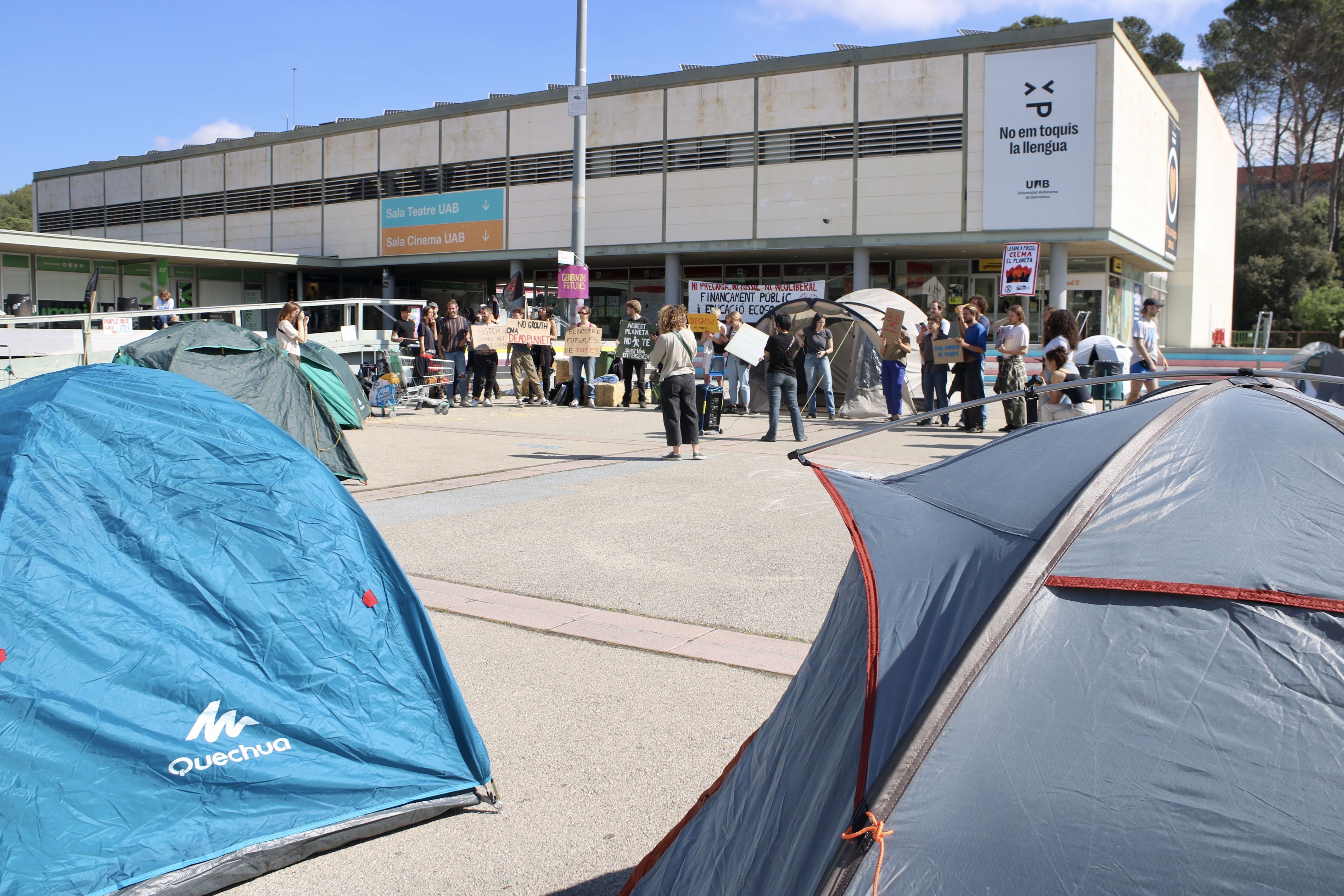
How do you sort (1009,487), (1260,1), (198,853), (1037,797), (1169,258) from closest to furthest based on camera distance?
1. (1037,797)
2. (1009,487)
3. (198,853)
4. (1169,258)
5. (1260,1)

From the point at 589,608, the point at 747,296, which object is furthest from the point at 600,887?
the point at 747,296

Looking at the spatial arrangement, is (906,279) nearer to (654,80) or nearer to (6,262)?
(654,80)

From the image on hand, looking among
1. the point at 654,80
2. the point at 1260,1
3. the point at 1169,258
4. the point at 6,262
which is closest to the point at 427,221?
the point at 654,80

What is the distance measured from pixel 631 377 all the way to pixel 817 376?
4.82m

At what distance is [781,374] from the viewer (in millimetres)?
13273

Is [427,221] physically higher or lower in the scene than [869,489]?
higher

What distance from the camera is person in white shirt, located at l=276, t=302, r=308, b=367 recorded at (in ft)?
40.8

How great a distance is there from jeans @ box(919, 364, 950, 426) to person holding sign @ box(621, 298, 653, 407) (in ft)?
18.3

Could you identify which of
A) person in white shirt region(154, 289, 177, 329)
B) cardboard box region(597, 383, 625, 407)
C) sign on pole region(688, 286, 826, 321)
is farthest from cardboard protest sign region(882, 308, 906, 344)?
person in white shirt region(154, 289, 177, 329)

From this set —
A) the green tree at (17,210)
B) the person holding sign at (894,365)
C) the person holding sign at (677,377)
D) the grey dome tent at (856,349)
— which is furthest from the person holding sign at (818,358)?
the green tree at (17,210)

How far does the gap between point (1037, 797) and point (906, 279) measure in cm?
3238

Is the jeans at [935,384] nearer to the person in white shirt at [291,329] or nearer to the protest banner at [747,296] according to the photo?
the protest banner at [747,296]

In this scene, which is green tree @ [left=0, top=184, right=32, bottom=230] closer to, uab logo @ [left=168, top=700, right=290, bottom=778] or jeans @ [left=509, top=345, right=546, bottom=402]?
jeans @ [left=509, top=345, right=546, bottom=402]

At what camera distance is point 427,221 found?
3794 cm
